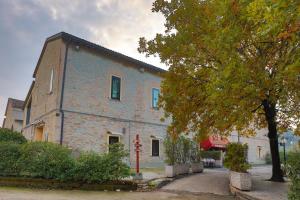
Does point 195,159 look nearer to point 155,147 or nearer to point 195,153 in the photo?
point 195,153

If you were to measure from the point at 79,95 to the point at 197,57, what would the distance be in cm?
985

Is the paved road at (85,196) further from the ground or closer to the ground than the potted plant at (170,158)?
closer to the ground

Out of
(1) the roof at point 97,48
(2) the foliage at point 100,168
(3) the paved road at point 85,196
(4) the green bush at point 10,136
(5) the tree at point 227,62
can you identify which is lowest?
(3) the paved road at point 85,196

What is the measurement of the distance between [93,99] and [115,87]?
7.86 ft

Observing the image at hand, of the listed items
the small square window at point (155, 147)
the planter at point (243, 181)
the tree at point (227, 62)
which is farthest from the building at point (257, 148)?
the planter at point (243, 181)

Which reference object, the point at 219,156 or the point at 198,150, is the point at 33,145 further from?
the point at 219,156

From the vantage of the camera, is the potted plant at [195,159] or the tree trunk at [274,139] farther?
the potted plant at [195,159]

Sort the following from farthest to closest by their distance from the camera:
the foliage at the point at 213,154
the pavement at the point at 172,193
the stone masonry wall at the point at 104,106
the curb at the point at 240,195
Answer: the foliage at the point at 213,154, the stone masonry wall at the point at 104,106, the curb at the point at 240,195, the pavement at the point at 172,193

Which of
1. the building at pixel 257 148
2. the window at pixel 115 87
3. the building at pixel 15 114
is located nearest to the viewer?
the window at pixel 115 87

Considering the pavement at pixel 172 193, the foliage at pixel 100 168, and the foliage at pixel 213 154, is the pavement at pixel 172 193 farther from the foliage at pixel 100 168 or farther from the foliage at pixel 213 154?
the foliage at pixel 213 154

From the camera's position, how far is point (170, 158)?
17.0 meters

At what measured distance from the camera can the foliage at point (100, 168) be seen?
41.4 feet

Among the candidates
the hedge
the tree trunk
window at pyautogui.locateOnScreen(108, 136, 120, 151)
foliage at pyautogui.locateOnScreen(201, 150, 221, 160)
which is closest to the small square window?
window at pyautogui.locateOnScreen(108, 136, 120, 151)

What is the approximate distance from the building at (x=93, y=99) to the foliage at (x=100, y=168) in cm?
632
